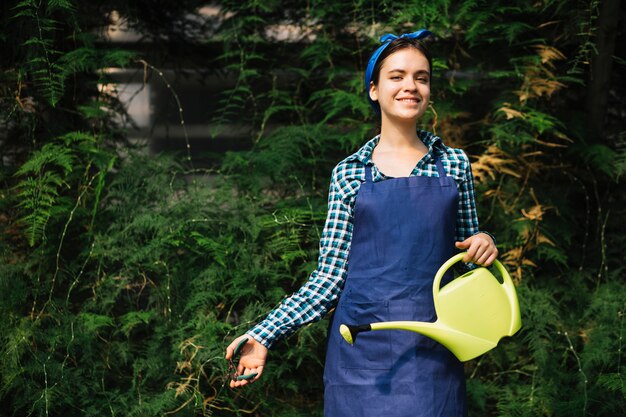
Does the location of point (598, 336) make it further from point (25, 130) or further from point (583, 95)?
point (25, 130)

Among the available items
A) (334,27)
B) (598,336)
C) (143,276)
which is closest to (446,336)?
(598,336)

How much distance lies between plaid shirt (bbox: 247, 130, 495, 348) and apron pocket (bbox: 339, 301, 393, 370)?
5.0 inches

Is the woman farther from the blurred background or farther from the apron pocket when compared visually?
the blurred background

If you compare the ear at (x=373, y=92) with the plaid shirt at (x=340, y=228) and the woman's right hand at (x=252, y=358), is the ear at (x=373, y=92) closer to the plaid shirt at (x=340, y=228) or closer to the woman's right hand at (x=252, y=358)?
the plaid shirt at (x=340, y=228)

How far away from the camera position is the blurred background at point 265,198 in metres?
3.86

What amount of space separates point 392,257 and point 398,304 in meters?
0.14

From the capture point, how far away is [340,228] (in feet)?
8.29

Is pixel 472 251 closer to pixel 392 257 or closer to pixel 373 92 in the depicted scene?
pixel 392 257

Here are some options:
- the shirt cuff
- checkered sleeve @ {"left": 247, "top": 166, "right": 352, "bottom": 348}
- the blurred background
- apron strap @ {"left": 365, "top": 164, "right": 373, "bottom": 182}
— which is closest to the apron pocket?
checkered sleeve @ {"left": 247, "top": 166, "right": 352, "bottom": 348}

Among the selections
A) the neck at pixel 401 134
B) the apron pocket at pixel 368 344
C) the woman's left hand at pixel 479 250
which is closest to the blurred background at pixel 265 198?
the apron pocket at pixel 368 344

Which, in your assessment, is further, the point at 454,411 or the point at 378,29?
the point at 378,29

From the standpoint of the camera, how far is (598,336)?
388cm

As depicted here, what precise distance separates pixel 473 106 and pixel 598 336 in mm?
1612

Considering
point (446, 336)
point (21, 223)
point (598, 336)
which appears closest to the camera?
point (446, 336)
